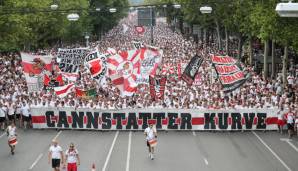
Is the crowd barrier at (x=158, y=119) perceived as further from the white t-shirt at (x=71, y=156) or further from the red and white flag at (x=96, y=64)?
the white t-shirt at (x=71, y=156)

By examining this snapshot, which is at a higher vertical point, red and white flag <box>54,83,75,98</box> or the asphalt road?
red and white flag <box>54,83,75,98</box>

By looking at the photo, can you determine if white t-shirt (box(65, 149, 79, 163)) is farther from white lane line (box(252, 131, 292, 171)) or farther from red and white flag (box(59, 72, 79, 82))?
red and white flag (box(59, 72, 79, 82))

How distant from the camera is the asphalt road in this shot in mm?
22875

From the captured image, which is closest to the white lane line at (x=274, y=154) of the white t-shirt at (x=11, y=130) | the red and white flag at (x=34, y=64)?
the white t-shirt at (x=11, y=130)

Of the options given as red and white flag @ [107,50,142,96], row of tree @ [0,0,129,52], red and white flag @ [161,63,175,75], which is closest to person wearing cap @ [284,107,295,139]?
red and white flag @ [107,50,142,96]

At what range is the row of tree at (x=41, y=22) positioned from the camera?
135 feet

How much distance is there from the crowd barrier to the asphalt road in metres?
0.41

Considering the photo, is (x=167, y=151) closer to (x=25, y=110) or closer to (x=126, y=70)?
(x=126, y=70)

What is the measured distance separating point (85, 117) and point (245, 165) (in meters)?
9.87

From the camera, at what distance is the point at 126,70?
2928cm

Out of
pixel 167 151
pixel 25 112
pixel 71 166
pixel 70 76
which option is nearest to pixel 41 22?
pixel 70 76

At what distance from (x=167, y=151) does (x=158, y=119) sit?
4.21 meters

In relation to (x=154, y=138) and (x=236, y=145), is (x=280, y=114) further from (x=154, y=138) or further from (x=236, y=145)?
(x=154, y=138)

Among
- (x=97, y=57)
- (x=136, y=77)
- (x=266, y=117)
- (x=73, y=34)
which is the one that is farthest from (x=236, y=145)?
(x=73, y=34)
